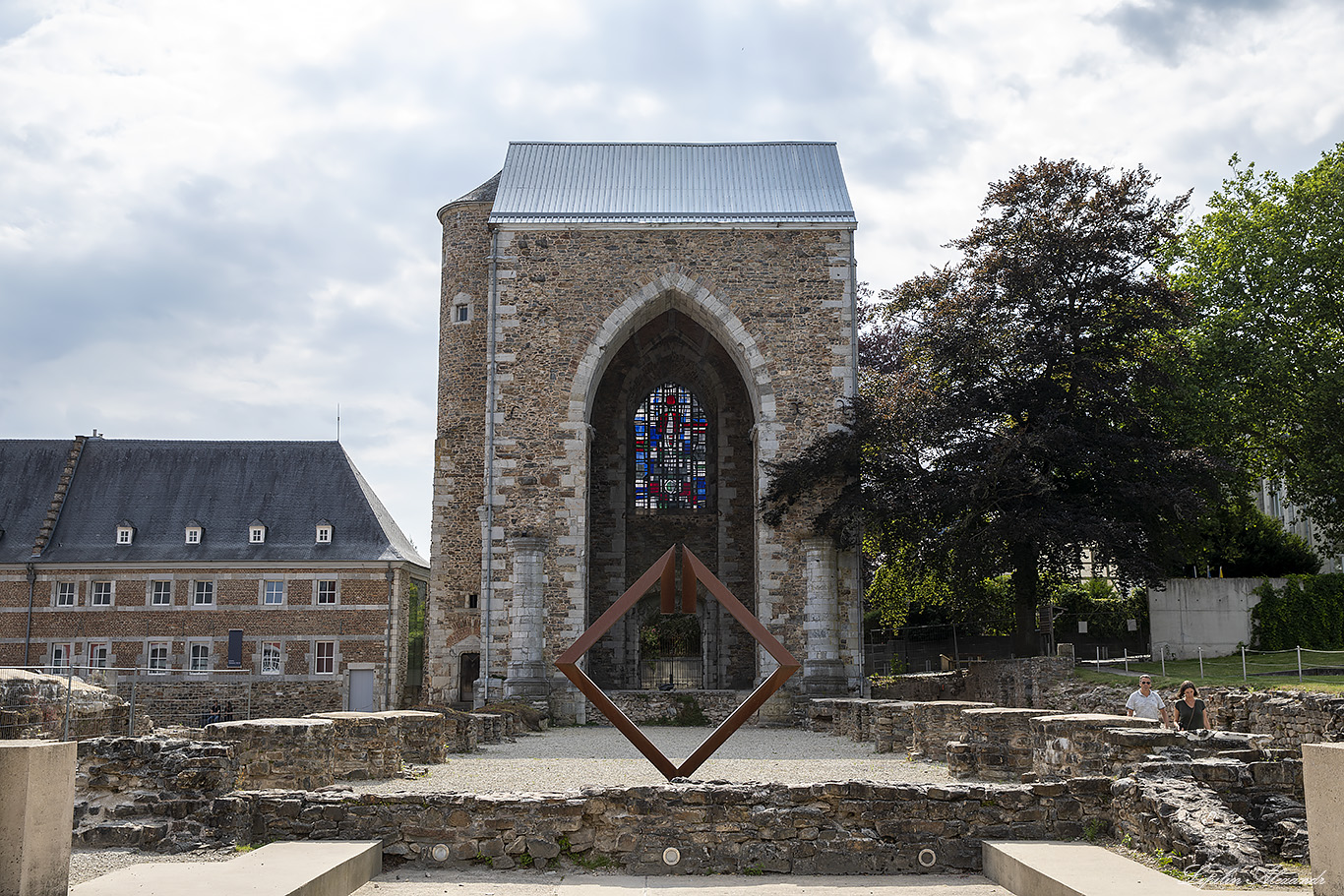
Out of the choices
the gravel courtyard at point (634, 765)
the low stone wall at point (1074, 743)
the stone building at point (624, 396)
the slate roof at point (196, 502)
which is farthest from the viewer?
the slate roof at point (196, 502)

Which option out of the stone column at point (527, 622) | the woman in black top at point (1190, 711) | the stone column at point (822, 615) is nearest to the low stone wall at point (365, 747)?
the woman in black top at point (1190, 711)

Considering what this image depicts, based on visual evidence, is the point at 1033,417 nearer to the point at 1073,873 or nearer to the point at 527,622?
the point at 527,622

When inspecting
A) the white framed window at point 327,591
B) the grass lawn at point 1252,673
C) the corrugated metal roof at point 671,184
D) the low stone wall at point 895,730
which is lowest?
the low stone wall at point 895,730

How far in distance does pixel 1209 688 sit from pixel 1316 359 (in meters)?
8.99

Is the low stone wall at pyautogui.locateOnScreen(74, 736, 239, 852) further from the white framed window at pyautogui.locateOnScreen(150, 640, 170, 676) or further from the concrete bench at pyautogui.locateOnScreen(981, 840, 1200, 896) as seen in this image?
the white framed window at pyautogui.locateOnScreen(150, 640, 170, 676)

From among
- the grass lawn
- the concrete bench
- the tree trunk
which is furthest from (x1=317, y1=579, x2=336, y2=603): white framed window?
the concrete bench

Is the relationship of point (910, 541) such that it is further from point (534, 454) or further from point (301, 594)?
point (301, 594)

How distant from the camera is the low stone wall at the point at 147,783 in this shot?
26.3 feet

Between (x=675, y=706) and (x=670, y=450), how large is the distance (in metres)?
7.64

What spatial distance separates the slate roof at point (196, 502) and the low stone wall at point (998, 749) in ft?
79.9

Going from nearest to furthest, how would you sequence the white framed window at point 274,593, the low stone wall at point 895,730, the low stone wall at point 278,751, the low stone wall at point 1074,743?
the low stone wall at point 1074,743 → the low stone wall at point 278,751 → the low stone wall at point 895,730 → the white framed window at point 274,593

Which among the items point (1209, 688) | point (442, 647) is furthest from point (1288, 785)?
point (442, 647)

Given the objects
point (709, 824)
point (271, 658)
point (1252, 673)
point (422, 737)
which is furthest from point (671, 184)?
point (709, 824)

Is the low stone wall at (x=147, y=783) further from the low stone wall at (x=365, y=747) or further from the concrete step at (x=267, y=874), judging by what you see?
the low stone wall at (x=365, y=747)
